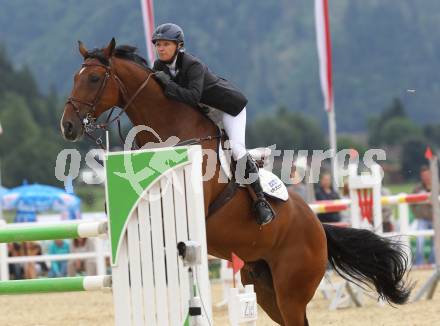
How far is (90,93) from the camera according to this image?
5.41 m

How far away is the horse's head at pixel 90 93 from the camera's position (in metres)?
5.29

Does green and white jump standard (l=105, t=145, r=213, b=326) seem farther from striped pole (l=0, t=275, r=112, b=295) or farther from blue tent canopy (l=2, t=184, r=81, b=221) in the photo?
blue tent canopy (l=2, t=184, r=81, b=221)

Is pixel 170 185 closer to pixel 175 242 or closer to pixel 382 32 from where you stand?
pixel 175 242

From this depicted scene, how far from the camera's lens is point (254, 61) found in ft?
480

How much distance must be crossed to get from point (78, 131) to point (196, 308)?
1.27m

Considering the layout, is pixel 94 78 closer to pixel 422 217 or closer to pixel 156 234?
pixel 156 234

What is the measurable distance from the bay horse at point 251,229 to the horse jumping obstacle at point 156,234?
77 cm

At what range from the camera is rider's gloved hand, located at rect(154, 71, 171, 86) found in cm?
566

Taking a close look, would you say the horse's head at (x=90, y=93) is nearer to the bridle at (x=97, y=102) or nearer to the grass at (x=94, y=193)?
the bridle at (x=97, y=102)

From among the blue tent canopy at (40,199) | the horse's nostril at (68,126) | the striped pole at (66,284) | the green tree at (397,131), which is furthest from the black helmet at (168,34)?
the green tree at (397,131)

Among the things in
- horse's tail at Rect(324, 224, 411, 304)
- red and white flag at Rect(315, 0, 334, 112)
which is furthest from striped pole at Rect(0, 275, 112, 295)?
red and white flag at Rect(315, 0, 334, 112)

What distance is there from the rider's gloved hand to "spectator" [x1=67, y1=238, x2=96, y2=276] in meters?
8.12

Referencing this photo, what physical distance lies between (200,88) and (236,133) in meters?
0.43

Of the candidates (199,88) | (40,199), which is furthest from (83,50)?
(40,199)
